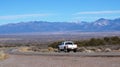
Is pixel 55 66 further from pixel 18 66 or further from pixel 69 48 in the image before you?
pixel 69 48

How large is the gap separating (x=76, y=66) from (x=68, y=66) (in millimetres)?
551

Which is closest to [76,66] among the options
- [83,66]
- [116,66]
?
[83,66]

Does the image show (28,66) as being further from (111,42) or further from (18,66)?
(111,42)

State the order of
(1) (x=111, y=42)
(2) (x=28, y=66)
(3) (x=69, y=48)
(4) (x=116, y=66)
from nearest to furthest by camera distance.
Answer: (4) (x=116, y=66), (2) (x=28, y=66), (3) (x=69, y=48), (1) (x=111, y=42)

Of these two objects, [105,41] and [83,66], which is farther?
[105,41]

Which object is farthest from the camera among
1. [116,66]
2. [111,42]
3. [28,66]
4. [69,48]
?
[111,42]

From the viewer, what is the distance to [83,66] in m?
26.7

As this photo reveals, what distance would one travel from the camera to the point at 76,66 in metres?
26.8

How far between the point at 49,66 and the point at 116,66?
448 cm

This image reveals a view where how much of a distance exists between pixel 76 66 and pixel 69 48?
32.1 meters

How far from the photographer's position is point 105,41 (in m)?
87.4

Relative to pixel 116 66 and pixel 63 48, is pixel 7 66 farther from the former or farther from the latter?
pixel 63 48

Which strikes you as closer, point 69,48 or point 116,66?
point 116,66

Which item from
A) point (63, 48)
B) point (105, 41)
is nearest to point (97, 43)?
point (105, 41)
